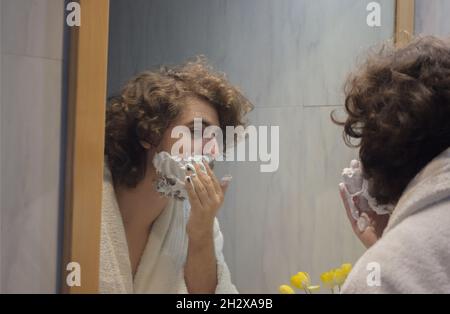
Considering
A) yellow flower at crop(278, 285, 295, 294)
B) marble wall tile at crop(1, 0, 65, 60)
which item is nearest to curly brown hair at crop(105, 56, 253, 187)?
marble wall tile at crop(1, 0, 65, 60)

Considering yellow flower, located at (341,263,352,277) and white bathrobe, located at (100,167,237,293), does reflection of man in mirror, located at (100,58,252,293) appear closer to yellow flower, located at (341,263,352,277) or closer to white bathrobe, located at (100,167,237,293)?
white bathrobe, located at (100,167,237,293)

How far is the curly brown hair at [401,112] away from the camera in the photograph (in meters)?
0.86

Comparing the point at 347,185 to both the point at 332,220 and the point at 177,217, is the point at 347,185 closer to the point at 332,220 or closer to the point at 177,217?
the point at 332,220

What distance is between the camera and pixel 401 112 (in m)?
0.86

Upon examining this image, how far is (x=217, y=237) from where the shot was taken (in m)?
1.01

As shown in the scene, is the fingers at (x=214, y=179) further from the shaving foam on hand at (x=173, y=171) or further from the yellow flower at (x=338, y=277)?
the yellow flower at (x=338, y=277)

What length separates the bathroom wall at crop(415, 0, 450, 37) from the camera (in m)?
1.47

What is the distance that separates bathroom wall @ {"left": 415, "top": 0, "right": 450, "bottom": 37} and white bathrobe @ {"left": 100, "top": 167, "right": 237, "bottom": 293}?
79 cm

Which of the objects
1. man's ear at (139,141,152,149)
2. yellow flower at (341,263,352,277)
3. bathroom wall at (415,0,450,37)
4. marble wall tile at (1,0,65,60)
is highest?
bathroom wall at (415,0,450,37)

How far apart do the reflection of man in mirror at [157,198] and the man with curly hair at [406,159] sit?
0.23 m

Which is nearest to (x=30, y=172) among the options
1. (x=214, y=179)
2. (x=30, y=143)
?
(x=30, y=143)

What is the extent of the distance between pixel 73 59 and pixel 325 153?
566 millimetres

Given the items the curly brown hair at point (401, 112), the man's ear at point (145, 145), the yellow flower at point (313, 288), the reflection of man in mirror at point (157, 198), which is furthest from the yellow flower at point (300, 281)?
the man's ear at point (145, 145)

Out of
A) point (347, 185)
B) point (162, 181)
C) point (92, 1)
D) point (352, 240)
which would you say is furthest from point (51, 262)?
point (352, 240)
